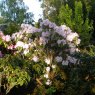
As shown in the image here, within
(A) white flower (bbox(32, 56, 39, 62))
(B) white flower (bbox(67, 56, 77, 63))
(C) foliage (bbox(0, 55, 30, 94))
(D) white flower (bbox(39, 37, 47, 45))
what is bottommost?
(C) foliage (bbox(0, 55, 30, 94))

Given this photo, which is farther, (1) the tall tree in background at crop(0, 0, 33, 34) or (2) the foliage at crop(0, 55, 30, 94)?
(1) the tall tree in background at crop(0, 0, 33, 34)

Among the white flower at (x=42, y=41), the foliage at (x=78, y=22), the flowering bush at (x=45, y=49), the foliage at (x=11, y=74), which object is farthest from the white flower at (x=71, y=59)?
the foliage at (x=78, y=22)

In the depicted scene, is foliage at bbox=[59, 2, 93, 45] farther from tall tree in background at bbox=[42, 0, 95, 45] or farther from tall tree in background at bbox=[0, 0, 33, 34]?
tall tree in background at bbox=[0, 0, 33, 34]

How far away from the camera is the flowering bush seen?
7.46 m

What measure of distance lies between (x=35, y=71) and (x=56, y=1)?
85.0 ft

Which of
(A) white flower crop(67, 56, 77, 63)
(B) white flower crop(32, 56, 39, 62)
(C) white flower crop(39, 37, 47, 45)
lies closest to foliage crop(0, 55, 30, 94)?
(B) white flower crop(32, 56, 39, 62)

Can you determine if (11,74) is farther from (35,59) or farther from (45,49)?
(45,49)

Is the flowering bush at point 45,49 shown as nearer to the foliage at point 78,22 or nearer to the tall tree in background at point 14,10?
the foliage at point 78,22

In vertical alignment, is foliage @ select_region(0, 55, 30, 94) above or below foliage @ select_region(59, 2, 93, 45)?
below

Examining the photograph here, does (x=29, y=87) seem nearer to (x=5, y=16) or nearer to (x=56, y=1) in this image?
(x=56, y=1)

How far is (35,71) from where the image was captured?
7.38 metres

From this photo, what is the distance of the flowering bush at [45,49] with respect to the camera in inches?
294

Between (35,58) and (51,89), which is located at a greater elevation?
(35,58)

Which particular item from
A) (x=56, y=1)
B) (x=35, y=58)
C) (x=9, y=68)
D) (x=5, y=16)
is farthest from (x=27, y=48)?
(x=5, y=16)
